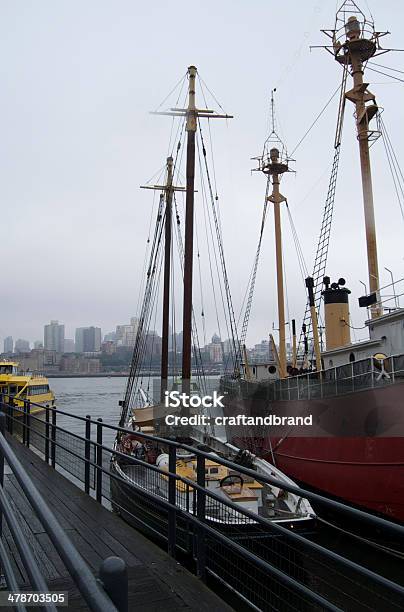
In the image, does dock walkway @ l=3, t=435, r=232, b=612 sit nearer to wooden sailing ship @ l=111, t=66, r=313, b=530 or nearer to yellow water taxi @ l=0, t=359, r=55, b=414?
wooden sailing ship @ l=111, t=66, r=313, b=530

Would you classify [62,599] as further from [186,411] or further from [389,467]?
[186,411]

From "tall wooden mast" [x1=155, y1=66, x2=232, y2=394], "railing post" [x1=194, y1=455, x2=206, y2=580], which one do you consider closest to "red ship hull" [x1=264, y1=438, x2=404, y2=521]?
"tall wooden mast" [x1=155, y1=66, x2=232, y2=394]

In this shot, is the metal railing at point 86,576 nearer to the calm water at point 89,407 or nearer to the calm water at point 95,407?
the calm water at point 95,407

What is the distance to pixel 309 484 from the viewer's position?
15047 millimetres

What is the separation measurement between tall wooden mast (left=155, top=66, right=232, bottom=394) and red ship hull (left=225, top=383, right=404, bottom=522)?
3889 mm

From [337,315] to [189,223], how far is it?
7.98 m

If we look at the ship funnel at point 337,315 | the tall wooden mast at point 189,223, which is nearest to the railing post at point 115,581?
the tall wooden mast at point 189,223

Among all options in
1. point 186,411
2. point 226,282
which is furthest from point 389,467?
point 226,282

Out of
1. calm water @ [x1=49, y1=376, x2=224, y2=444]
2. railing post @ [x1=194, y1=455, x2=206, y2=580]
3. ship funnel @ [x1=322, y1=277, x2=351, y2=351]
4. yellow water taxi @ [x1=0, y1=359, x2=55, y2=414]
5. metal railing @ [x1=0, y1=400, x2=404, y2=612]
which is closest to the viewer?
metal railing @ [x1=0, y1=400, x2=404, y2=612]

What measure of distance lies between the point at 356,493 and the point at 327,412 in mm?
2360

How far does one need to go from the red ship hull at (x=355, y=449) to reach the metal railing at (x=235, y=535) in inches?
50.5

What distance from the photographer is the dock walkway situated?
397 centimetres

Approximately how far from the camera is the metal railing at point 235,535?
3.23 meters

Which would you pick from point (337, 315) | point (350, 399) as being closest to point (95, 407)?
point (337, 315)
